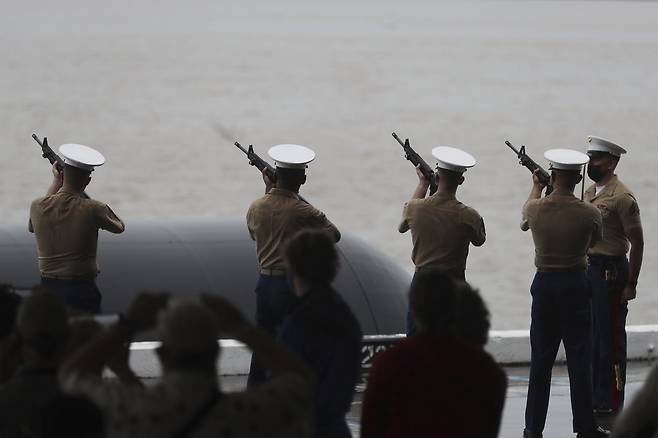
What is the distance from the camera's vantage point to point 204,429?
5.17m

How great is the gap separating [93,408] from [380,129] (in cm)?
5499

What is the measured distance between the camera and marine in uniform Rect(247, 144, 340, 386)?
10117 millimetres

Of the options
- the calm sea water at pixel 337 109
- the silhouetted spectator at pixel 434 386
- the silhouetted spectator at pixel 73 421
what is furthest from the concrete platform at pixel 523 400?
the calm sea water at pixel 337 109

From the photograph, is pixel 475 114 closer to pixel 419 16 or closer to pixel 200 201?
pixel 200 201

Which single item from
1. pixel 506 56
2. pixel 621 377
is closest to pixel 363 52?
pixel 506 56

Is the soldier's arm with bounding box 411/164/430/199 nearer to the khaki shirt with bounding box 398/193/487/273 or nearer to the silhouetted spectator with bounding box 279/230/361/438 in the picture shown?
the khaki shirt with bounding box 398/193/487/273

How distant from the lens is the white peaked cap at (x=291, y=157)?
1031 centimetres

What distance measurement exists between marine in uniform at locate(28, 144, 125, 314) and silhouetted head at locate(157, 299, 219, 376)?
201 inches

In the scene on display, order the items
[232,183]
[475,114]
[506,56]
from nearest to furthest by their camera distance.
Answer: [232,183] < [475,114] < [506,56]

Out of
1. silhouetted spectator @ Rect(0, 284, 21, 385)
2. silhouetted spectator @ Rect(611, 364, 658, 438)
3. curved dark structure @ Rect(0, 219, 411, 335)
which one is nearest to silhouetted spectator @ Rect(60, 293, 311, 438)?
silhouetted spectator @ Rect(0, 284, 21, 385)

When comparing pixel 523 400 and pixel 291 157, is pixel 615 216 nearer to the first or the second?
pixel 523 400

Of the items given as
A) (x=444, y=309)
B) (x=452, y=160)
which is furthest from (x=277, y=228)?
(x=444, y=309)

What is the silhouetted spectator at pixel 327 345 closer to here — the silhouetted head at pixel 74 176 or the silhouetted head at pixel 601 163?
the silhouetted head at pixel 74 176

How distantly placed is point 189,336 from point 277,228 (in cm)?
506
